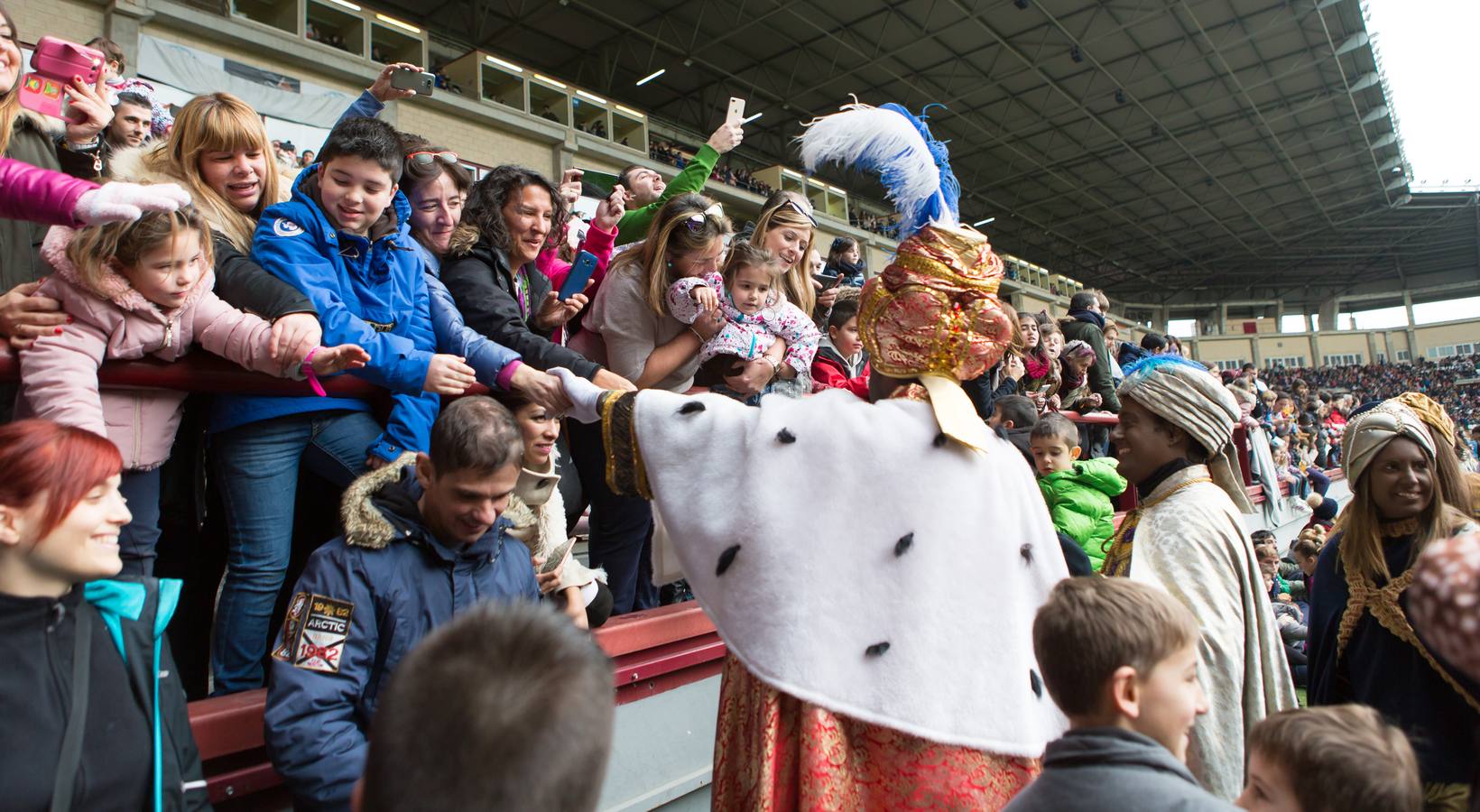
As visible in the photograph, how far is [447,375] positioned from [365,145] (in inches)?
31.6

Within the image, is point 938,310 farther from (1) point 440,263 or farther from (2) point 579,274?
(1) point 440,263

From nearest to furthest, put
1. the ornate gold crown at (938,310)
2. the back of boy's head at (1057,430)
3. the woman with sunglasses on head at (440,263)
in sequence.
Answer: the ornate gold crown at (938,310) → the woman with sunglasses on head at (440,263) → the back of boy's head at (1057,430)

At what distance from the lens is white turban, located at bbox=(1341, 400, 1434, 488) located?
2.89 m

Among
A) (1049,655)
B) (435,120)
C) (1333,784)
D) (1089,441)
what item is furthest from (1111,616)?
(435,120)

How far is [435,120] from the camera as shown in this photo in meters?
16.6

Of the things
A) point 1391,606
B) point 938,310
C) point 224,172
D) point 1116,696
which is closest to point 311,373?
point 224,172

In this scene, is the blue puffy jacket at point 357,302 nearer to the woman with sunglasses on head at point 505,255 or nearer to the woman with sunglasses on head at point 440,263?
the woman with sunglasses on head at point 440,263

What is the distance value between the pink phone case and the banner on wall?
11.3 meters

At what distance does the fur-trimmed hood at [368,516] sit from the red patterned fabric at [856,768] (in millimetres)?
932

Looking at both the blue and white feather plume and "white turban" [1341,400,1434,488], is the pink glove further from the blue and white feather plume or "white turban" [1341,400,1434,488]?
"white turban" [1341,400,1434,488]

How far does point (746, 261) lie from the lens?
11.6ft

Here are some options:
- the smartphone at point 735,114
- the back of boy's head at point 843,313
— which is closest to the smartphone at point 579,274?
the smartphone at point 735,114

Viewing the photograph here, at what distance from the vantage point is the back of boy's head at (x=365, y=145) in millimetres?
2641

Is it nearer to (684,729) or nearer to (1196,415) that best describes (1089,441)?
(1196,415)
